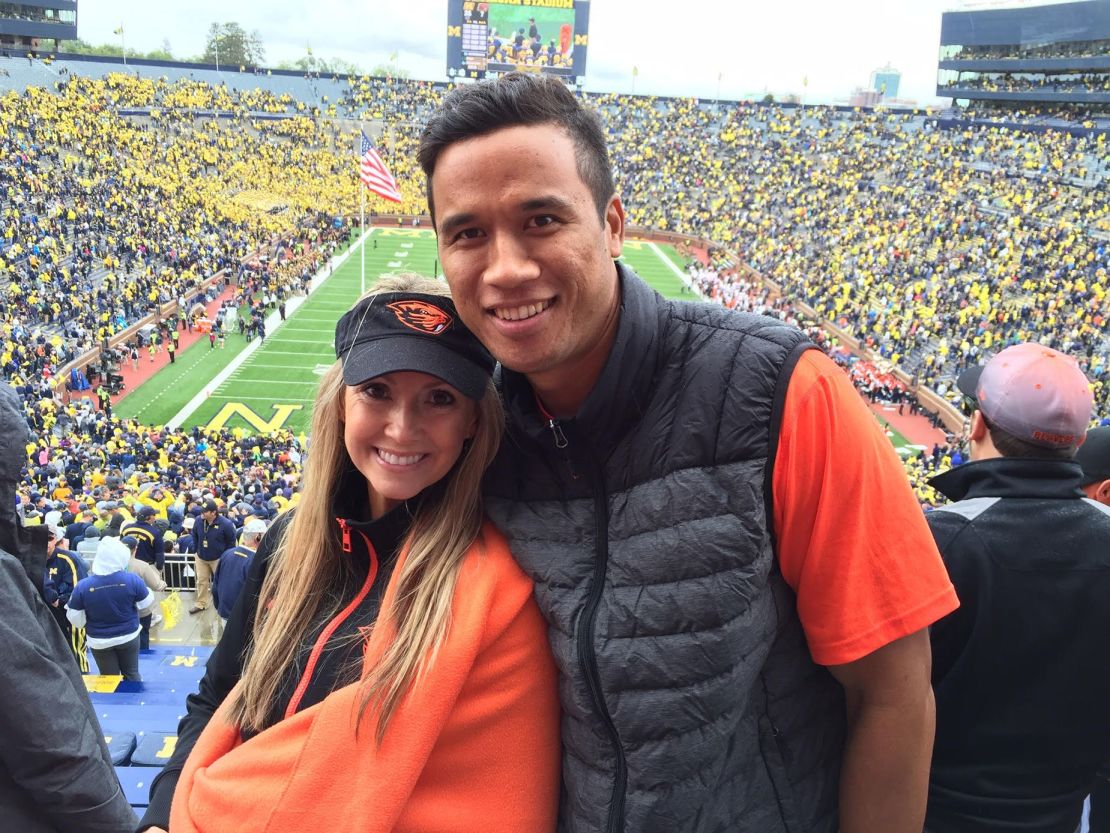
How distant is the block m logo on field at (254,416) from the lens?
16.1 m

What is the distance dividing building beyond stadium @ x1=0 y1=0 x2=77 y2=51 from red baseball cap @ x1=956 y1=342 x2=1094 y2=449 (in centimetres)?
5507

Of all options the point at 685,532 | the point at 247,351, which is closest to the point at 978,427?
the point at 685,532

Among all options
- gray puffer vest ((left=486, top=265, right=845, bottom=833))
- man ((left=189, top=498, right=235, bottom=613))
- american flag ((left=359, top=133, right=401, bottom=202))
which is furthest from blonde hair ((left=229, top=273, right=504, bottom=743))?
american flag ((left=359, top=133, right=401, bottom=202))

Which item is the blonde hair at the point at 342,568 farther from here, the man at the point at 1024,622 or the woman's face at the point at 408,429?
the man at the point at 1024,622

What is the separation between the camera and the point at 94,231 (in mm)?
25750

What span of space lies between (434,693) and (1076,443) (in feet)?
4.58

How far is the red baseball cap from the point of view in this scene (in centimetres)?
163

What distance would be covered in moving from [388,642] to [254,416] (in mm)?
16367

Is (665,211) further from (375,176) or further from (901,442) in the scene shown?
(901,442)

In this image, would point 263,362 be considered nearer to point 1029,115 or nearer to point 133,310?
point 133,310

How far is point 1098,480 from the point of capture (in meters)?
2.13

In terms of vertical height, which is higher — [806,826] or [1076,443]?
[1076,443]

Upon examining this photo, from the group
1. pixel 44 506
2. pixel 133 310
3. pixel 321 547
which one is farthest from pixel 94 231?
pixel 321 547

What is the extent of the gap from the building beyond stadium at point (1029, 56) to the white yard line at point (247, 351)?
134 ft
